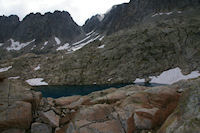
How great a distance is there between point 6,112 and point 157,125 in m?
8.34

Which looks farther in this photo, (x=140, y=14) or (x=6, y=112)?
(x=140, y=14)

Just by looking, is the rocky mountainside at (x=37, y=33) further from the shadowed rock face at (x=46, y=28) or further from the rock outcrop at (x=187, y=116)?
the rock outcrop at (x=187, y=116)

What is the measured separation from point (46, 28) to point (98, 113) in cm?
17274

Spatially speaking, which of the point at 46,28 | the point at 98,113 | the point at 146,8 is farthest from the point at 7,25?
the point at 98,113

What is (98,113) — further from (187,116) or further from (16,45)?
(16,45)

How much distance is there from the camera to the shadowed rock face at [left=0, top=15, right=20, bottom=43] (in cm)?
17162

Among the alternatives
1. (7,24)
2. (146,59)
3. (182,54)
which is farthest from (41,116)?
(7,24)

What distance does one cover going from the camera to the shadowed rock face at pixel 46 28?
522 ft

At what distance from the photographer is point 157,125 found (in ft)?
24.8

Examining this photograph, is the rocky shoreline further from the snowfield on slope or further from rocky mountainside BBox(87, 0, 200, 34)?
rocky mountainside BBox(87, 0, 200, 34)

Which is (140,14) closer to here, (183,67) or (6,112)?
(183,67)

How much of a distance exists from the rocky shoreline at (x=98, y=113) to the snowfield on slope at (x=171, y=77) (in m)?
39.7

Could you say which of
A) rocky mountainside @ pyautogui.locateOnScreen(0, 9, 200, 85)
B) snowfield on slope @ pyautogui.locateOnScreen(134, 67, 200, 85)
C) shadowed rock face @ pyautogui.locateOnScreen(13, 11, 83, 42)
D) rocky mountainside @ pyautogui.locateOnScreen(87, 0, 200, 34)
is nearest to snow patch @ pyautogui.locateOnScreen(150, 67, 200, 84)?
snowfield on slope @ pyautogui.locateOnScreen(134, 67, 200, 85)

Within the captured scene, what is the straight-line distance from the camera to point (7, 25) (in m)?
182
